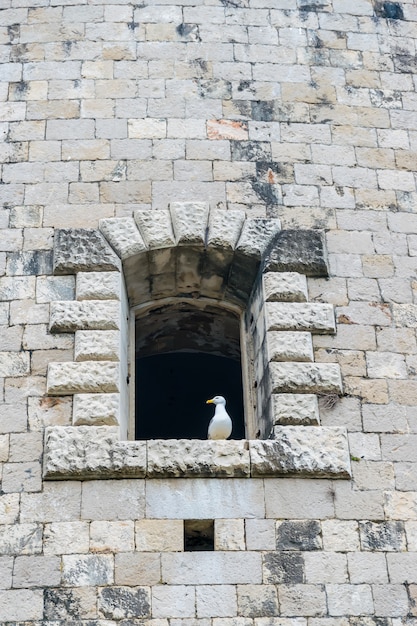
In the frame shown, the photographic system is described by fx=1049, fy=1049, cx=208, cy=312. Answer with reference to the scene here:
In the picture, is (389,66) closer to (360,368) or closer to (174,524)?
(360,368)

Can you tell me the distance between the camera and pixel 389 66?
952 centimetres

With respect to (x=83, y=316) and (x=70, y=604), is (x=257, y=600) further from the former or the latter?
(x=83, y=316)

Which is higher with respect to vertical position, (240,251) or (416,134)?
(416,134)

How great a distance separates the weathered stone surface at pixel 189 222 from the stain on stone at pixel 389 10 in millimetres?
2897

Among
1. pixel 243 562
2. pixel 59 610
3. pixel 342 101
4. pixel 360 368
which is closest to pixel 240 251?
pixel 360 368

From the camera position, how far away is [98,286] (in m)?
8.02

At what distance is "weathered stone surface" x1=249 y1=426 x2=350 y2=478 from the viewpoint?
24.0 feet

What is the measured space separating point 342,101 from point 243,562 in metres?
4.27

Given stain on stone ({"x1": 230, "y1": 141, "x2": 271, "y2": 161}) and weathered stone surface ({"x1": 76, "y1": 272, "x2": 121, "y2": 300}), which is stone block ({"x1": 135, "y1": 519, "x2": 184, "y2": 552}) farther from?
stain on stone ({"x1": 230, "y1": 141, "x2": 271, "y2": 161})

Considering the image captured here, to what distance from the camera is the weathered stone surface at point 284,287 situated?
8.12 metres

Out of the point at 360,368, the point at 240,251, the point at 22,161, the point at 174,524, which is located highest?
the point at 22,161

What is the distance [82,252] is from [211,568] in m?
2.67

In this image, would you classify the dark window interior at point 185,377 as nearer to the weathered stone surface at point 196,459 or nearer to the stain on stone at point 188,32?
the weathered stone surface at point 196,459

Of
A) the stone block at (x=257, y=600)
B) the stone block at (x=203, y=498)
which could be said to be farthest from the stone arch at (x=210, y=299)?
the stone block at (x=257, y=600)
